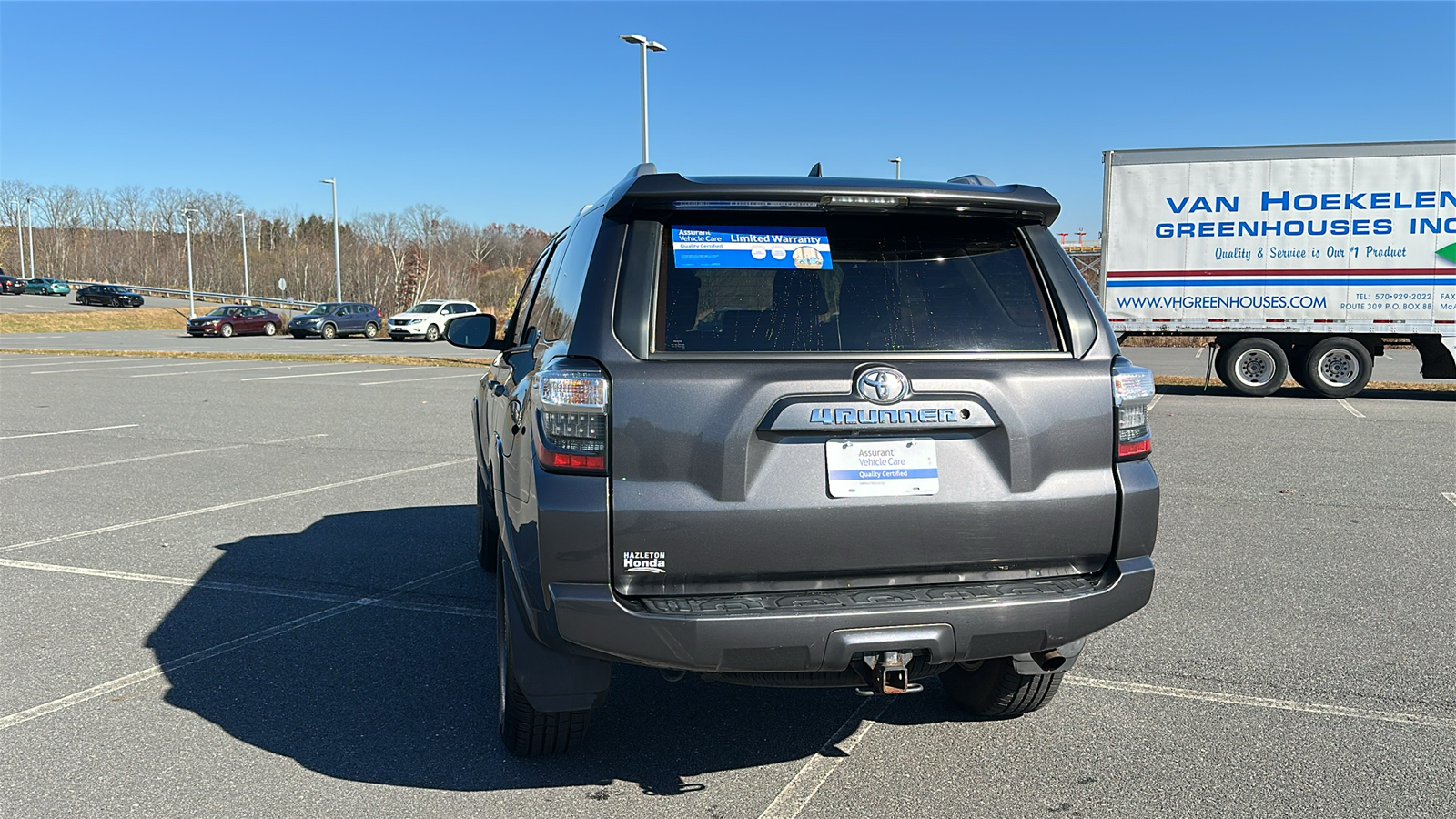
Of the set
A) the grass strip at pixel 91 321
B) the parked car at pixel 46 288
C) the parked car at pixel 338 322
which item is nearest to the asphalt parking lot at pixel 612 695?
the parked car at pixel 338 322

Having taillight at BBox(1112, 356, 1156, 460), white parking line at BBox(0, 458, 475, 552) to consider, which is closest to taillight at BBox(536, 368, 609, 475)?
taillight at BBox(1112, 356, 1156, 460)

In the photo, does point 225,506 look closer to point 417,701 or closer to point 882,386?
point 417,701

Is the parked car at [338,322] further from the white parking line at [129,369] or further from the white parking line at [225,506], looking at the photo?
the white parking line at [225,506]

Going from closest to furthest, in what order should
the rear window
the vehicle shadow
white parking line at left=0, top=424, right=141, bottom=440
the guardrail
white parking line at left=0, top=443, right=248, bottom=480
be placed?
the rear window, the vehicle shadow, white parking line at left=0, top=443, right=248, bottom=480, white parking line at left=0, top=424, right=141, bottom=440, the guardrail

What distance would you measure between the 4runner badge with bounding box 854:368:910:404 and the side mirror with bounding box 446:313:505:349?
2735 millimetres

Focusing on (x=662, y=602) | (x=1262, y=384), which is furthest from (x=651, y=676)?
(x=1262, y=384)

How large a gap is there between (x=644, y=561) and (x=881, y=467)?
0.69 meters

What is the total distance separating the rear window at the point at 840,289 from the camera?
3.02 m

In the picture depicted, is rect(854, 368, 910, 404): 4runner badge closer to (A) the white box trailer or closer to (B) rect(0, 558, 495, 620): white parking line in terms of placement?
(B) rect(0, 558, 495, 620): white parking line

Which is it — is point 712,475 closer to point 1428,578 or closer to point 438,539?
point 438,539

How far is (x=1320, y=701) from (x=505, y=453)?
3160 mm

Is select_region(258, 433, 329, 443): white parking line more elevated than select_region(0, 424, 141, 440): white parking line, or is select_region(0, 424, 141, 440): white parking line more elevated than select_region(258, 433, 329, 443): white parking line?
select_region(0, 424, 141, 440): white parking line

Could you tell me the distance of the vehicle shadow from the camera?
11.4ft

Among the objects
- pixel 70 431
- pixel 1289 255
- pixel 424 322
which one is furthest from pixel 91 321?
pixel 1289 255
